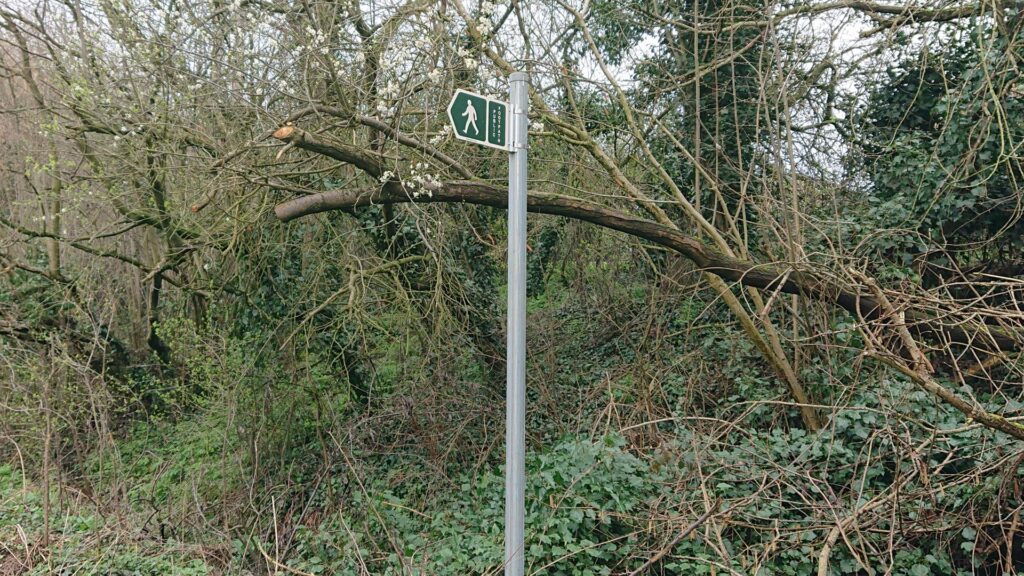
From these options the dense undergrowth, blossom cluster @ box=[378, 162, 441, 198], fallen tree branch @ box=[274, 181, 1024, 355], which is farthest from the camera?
fallen tree branch @ box=[274, 181, 1024, 355]

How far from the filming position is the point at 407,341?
624 cm

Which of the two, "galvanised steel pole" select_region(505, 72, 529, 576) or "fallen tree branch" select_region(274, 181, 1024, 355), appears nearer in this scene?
"galvanised steel pole" select_region(505, 72, 529, 576)

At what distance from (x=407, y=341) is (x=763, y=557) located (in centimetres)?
368

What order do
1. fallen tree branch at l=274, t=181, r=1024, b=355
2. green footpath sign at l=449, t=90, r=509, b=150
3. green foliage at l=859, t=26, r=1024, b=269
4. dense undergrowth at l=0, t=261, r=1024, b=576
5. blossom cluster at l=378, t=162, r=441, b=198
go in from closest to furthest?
1. green footpath sign at l=449, t=90, r=509, b=150
2. dense undergrowth at l=0, t=261, r=1024, b=576
3. blossom cluster at l=378, t=162, r=441, b=198
4. fallen tree branch at l=274, t=181, r=1024, b=355
5. green foliage at l=859, t=26, r=1024, b=269

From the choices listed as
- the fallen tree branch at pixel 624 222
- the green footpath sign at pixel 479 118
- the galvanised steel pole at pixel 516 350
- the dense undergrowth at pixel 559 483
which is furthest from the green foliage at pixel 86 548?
the green footpath sign at pixel 479 118

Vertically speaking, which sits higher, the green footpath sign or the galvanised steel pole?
the green footpath sign

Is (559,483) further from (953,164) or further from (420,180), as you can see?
(953,164)

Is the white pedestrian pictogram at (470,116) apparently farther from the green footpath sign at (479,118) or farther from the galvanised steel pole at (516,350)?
the galvanised steel pole at (516,350)

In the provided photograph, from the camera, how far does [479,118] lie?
2686mm

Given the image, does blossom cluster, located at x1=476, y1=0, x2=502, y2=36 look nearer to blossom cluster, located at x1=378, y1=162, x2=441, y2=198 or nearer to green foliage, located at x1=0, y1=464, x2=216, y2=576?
blossom cluster, located at x1=378, y1=162, x2=441, y2=198

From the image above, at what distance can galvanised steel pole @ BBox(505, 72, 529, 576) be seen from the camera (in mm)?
2652

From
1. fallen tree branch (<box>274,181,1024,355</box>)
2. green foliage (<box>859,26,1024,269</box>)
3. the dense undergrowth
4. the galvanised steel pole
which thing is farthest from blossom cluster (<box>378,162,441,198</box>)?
green foliage (<box>859,26,1024,269</box>)

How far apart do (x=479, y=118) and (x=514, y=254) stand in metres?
0.58

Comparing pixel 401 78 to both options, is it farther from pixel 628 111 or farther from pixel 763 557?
pixel 763 557
